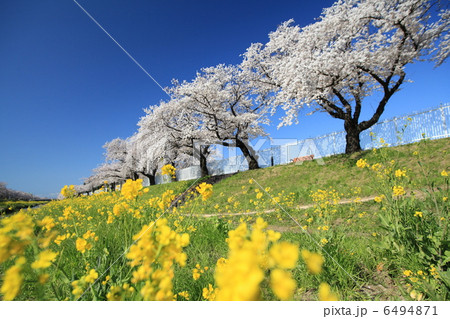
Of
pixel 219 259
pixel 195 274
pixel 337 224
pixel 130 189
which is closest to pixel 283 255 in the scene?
pixel 219 259

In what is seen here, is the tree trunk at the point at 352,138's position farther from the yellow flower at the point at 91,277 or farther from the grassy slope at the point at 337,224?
the yellow flower at the point at 91,277

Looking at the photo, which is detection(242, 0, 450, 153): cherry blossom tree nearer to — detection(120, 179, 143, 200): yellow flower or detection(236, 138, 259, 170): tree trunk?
detection(236, 138, 259, 170): tree trunk

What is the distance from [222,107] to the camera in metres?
16.2

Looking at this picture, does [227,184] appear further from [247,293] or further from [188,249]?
[247,293]

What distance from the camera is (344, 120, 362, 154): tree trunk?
929 centimetres

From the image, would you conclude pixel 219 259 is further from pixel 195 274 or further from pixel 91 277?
pixel 91 277

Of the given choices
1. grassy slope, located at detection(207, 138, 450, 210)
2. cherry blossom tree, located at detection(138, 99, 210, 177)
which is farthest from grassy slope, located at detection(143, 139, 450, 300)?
cherry blossom tree, located at detection(138, 99, 210, 177)

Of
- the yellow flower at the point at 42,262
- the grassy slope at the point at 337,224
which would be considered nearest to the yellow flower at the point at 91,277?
the yellow flower at the point at 42,262

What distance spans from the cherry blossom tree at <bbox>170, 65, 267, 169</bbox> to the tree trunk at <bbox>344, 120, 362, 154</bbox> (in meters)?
6.21

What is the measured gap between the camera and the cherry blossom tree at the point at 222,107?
15.1m

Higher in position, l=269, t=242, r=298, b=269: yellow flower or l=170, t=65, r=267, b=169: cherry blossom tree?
l=170, t=65, r=267, b=169: cherry blossom tree

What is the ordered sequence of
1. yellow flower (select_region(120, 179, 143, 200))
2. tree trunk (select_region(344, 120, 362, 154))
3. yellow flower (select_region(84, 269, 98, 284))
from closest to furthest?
yellow flower (select_region(84, 269, 98, 284)) → yellow flower (select_region(120, 179, 143, 200)) → tree trunk (select_region(344, 120, 362, 154))

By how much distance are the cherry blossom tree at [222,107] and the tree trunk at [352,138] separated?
6.21m
